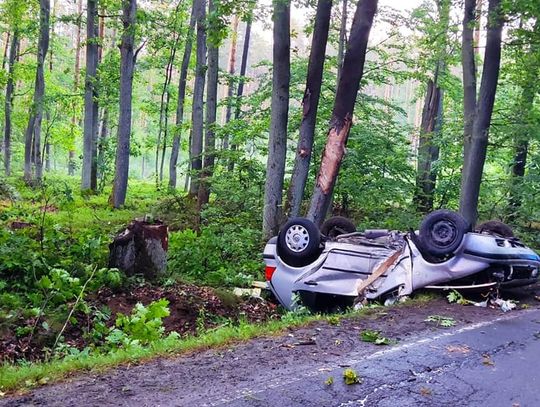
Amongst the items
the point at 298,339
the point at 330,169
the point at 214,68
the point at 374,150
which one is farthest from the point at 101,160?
the point at 298,339

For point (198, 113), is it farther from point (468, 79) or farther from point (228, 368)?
point (228, 368)

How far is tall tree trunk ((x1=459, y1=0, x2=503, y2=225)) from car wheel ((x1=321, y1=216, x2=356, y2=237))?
150 inches

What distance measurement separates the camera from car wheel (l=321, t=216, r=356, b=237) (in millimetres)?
8891

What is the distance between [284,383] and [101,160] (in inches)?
874

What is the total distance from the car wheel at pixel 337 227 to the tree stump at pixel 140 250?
3003 mm

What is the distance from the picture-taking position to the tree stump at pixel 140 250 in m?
7.28

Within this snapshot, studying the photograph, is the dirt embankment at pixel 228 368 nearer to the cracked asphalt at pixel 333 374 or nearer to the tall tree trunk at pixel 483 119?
the cracked asphalt at pixel 333 374

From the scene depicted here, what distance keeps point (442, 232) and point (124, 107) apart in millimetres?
13222

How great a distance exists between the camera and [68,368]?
3.77 meters

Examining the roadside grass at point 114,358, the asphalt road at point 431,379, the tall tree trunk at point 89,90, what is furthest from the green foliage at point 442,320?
the tall tree trunk at point 89,90

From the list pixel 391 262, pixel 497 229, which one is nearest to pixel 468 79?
pixel 497 229

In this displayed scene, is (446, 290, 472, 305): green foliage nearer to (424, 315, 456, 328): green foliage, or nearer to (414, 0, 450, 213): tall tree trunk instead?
(424, 315, 456, 328): green foliage

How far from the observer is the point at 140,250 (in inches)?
291

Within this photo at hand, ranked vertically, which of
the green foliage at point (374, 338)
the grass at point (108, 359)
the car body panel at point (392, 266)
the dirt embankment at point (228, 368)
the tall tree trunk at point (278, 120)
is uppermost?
the tall tree trunk at point (278, 120)
